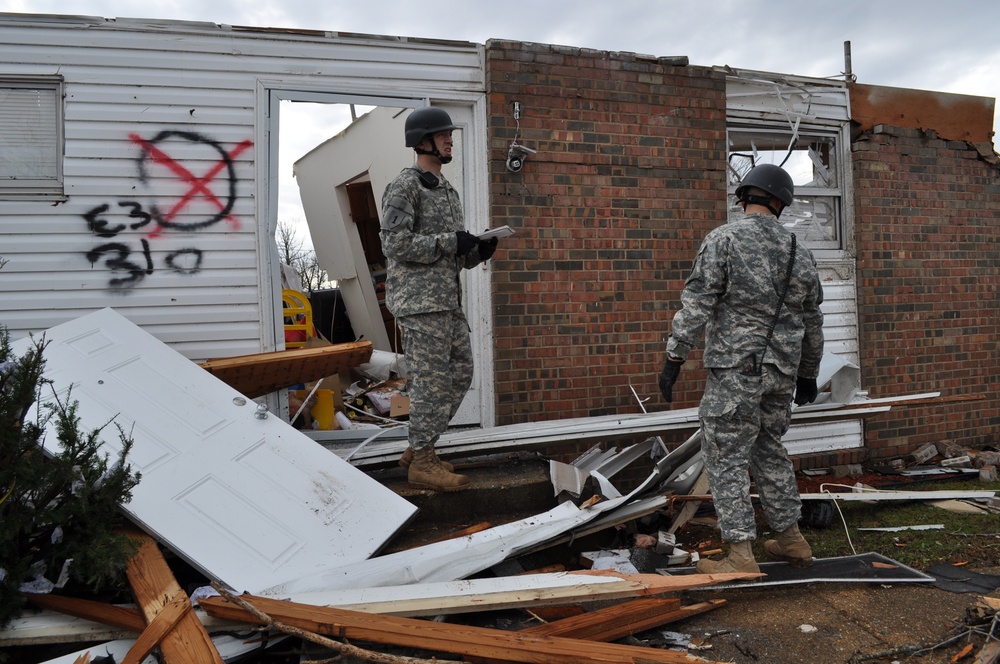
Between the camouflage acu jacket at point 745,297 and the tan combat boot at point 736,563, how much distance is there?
0.92 m

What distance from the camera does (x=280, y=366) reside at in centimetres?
473

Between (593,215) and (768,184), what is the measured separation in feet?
6.73

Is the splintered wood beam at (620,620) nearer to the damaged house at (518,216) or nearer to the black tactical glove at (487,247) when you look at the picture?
the damaged house at (518,216)

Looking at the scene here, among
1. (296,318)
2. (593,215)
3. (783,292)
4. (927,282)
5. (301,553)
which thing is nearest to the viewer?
(301,553)

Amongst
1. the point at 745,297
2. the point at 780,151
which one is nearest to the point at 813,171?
the point at 780,151

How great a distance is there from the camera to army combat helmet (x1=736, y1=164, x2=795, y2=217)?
3803mm

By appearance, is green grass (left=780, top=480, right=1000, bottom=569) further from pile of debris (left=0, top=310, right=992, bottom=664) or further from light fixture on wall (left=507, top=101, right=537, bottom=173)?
light fixture on wall (left=507, top=101, right=537, bottom=173)

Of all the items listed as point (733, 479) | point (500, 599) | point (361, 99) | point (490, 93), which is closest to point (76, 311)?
point (361, 99)

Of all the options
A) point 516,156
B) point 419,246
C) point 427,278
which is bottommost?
point 427,278

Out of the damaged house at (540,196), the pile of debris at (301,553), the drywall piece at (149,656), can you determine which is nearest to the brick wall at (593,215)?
the damaged house at (540,196)

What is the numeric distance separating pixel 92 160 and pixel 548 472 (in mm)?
3728

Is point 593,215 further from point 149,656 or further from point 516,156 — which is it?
point 149,656

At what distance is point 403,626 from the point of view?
275cm

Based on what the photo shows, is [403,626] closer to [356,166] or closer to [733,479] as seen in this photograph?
[733,479]
